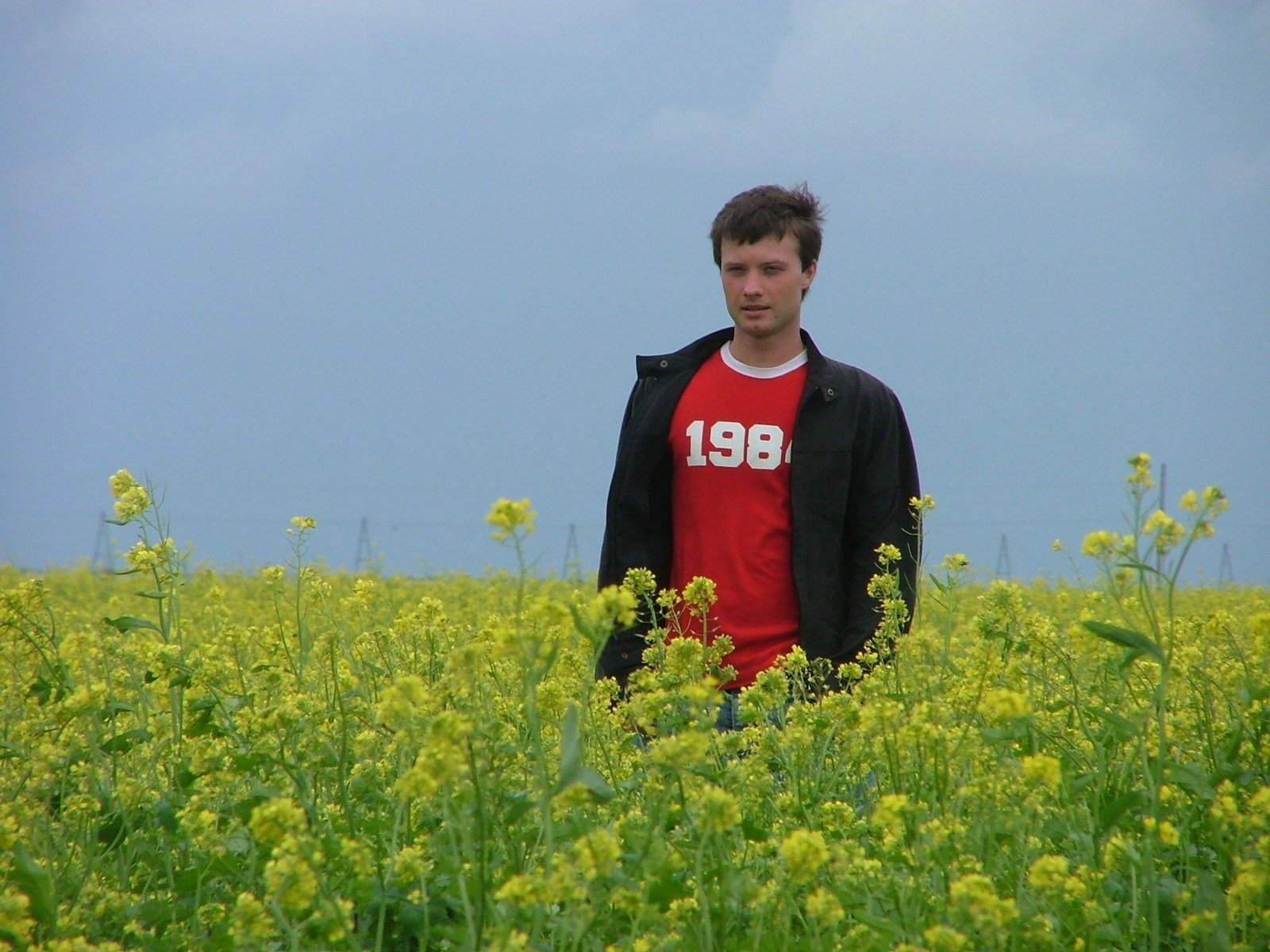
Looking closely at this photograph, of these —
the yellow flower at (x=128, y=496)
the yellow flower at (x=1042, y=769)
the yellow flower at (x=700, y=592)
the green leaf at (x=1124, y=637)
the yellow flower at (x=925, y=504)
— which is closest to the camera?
the yellow flower at (x=1042, y=769)

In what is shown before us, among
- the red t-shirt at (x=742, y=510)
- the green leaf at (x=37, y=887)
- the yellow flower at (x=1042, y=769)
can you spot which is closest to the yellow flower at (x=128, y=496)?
the green leaf at (x=37, y=887)

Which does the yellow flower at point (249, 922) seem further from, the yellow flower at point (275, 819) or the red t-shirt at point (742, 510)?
the red t-shirt at point (742, 510)

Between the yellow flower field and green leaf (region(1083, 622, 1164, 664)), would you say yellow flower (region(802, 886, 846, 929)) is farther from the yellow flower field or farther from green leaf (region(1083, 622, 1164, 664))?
green leaf (region(1083, 622, 1164, 664))


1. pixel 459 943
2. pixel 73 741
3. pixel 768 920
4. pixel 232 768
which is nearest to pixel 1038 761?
pixel 768 920

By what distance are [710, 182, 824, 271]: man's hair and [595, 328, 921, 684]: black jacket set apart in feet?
1.10

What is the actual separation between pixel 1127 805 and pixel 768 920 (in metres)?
0.59

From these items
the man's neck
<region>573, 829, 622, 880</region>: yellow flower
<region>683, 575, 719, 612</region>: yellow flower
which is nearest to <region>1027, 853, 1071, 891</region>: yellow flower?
<region>573, 829, 622, 880</region>: yellow flower

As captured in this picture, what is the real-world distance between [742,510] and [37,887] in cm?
234

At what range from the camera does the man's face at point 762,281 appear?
391 cm

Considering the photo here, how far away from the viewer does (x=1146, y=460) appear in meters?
2.09

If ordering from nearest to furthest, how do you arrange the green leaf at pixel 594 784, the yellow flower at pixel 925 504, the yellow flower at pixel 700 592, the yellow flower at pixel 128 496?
the green leaf at pixel 594 784 < the yellow flower at pixel 700 592 < the yellow flower at pixel 128 496 < the yellow flower at pixel 925 504

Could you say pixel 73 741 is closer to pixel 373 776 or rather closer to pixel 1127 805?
pixel 373 776

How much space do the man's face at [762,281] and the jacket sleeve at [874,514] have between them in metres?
0.45

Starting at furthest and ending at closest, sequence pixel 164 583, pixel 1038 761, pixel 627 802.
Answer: pixel 164 583 → pixel 627 802 → pixel 1038 761
